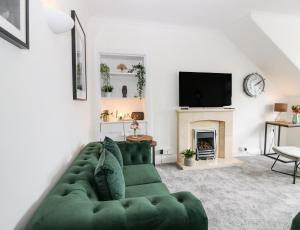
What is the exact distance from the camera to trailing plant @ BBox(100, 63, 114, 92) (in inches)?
139

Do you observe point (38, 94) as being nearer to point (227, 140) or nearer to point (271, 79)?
point (227, 140)

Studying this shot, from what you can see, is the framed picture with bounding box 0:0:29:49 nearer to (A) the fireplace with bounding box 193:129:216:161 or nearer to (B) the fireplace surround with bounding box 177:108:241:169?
(B) the fireplace surround with bounding box 177:108:241:169

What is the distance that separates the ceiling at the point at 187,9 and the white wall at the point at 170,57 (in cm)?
24

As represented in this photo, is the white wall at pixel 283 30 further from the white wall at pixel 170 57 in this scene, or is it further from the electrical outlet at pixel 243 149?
the electrical outlet at pixel 243 149

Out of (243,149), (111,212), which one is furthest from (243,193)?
(111,212)

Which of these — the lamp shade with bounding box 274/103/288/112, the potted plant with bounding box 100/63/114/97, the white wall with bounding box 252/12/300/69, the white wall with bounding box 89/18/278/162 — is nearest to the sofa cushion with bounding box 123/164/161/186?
the white wall with bounding box 89/18/278/162

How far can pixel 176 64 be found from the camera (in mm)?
3859

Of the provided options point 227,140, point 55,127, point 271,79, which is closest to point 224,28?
point 271,79

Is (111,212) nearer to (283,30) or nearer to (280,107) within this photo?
(283,30)

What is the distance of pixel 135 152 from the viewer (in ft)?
8.31

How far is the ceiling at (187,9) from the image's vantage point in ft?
9.67

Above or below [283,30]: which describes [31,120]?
below

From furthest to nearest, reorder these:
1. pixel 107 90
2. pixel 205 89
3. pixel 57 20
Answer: pixel 205 89 → pixel 107 90 → pixel 57 20

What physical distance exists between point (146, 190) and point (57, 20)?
153 cm
